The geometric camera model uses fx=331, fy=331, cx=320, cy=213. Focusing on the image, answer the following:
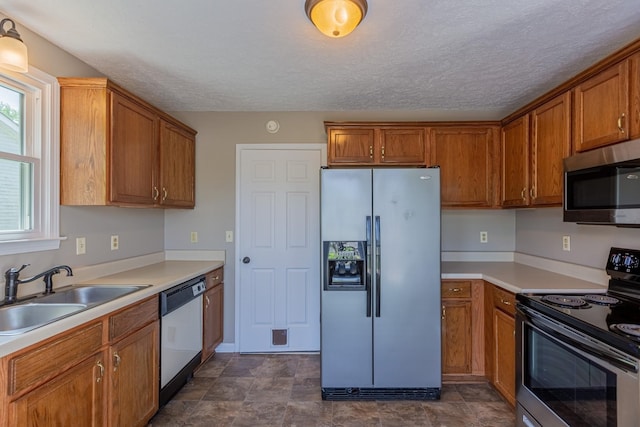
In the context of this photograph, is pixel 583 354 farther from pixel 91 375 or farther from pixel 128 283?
pixel 128 283

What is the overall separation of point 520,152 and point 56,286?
11.0 feet

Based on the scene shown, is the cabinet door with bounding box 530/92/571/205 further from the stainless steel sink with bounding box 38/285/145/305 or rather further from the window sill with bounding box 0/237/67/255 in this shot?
the window sill with bounding box 0/237/67/255

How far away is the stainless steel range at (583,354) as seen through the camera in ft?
4.36

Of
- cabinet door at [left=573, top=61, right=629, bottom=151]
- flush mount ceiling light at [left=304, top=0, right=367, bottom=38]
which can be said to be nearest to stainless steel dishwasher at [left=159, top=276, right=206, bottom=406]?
flush mount ceiling light at [left=304, top=0, right=367, bottom=38]

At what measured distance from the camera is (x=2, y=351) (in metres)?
1.14

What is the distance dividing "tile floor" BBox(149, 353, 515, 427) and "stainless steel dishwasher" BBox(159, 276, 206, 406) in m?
0.18

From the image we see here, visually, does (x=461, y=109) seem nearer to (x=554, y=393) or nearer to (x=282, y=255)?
(x=282, y=255)

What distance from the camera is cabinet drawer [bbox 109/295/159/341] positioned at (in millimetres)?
1706

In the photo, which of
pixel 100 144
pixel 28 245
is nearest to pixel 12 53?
pixel 100 144

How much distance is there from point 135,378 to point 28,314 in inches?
25.1

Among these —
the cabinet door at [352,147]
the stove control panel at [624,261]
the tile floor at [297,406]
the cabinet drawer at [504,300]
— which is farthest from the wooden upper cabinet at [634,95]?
the tile floor at [297,406]

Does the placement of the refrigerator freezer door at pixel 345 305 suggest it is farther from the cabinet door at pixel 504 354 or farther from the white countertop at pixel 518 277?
the cabinet door at pixel 504 354

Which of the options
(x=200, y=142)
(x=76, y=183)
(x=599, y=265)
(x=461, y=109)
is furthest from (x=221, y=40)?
(x=599, y=265)

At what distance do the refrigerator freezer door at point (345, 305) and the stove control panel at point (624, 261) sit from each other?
153cm
